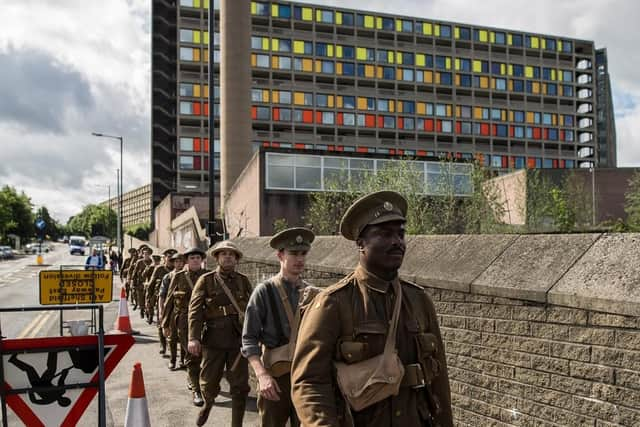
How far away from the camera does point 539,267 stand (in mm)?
3936

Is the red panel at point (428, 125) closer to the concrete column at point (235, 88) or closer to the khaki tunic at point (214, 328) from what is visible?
the concrete column at point (235, 88)

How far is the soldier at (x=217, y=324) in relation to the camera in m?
6.01

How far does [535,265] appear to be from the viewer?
3.99 meters

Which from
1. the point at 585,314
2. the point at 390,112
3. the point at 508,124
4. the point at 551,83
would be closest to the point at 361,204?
the point at 585,314

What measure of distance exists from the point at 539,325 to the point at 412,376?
1.56 metres

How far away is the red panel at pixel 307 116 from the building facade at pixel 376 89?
15cm

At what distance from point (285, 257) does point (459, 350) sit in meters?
1.65

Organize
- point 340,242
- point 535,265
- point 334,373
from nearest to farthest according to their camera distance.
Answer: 1. point 334,373
2. point 535,265
3. point 340,242

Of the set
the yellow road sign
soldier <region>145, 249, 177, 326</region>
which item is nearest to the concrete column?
soldier <region>145, 249, 177, 326</region>

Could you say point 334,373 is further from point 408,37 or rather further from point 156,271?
point 408,37

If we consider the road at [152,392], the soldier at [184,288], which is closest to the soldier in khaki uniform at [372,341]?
the road at [152,392]

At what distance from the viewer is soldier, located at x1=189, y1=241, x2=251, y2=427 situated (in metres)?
6.01

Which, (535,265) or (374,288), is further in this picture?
(535,265)

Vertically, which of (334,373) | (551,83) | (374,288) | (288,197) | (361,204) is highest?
(551,83)
